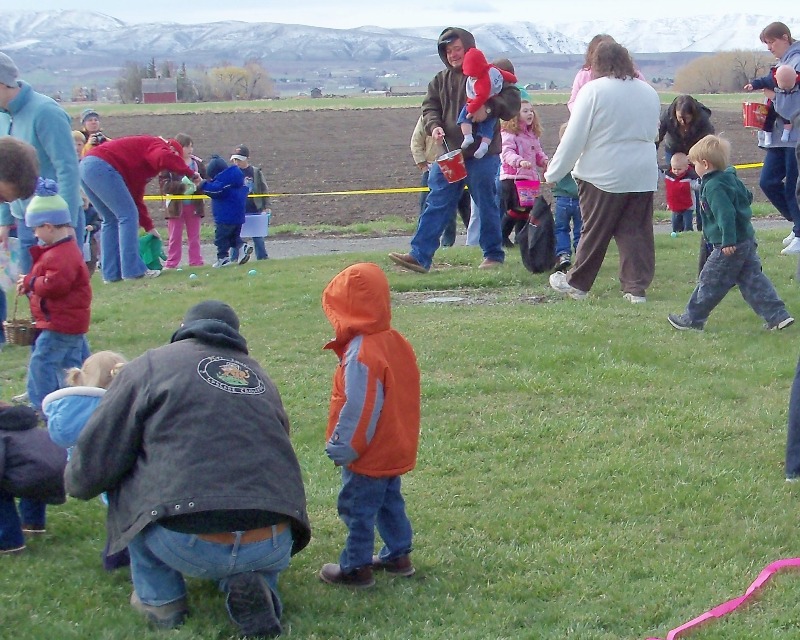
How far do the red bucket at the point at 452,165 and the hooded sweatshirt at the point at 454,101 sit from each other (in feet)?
0.52

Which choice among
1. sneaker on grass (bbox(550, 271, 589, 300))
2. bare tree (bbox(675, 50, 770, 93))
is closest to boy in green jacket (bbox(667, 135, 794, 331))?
sneaker on grass (bbox(550, 271, 589, 300))

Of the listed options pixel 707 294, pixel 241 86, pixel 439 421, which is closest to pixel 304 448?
pixel 439 421

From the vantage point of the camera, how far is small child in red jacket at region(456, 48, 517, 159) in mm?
9805

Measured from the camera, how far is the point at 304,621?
4098 millimetres

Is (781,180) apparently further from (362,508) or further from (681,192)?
(362,508)

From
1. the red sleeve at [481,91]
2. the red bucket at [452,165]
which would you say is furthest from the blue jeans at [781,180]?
the red bucket at [452,165]

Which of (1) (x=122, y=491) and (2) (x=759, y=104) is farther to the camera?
(2) (x=759, y=104)

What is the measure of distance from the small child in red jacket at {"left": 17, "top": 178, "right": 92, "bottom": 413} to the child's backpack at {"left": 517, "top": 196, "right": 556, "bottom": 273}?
5.03 meters

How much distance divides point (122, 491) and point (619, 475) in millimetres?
2645

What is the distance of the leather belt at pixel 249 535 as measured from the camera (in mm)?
3922

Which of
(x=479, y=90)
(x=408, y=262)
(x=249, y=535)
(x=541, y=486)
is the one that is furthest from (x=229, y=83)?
(x=249, y=535)

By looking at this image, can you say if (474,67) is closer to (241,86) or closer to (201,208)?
(201,208)

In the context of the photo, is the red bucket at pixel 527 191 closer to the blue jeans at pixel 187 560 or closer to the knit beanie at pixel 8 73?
the knit beanie at pixel 8 73

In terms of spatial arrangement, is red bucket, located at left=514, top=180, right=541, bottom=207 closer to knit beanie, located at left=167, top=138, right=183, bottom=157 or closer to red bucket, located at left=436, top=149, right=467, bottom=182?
red bucket, located at left=436, top=149, right=467, bottom=182
